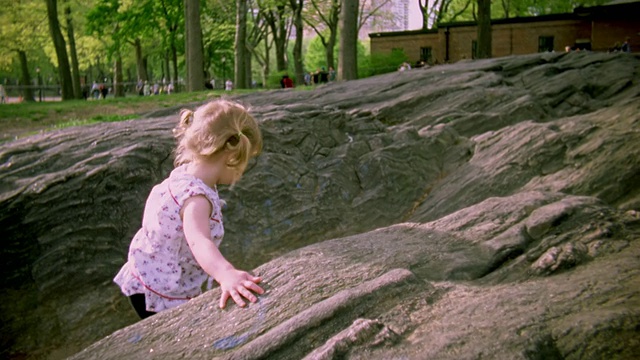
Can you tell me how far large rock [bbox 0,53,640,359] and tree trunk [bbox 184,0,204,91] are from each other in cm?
1012

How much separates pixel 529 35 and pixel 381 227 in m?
40.5

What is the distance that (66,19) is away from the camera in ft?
105

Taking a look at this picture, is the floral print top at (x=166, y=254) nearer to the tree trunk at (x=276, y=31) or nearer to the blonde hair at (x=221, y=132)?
the blonde hair at (x=221, y=132)

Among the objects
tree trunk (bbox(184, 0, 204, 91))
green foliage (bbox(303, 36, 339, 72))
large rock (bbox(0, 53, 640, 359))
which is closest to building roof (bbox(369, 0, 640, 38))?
large rock (bbox(0, 53, 640, 359))

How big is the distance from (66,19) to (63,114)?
1760cm

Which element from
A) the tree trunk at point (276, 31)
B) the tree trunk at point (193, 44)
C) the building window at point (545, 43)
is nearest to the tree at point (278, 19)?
the tree trunk at point (276, 31)

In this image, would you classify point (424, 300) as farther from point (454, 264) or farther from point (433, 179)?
point (433, 179)

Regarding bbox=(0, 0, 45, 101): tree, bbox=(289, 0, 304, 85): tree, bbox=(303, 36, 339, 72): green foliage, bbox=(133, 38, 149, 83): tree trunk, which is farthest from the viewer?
bbox=(303, 36, 339, 72): green foliage

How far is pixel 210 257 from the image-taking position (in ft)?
10.2

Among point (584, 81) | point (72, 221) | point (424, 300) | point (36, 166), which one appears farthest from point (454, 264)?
point (584, 81)

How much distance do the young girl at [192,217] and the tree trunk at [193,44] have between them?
1964cm

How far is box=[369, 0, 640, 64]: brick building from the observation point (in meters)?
36.7

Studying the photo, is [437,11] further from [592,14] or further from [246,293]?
[246,293]

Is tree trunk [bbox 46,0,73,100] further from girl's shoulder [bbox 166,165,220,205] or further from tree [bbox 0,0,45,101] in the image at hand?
girl's shoulder [bbox 166,165,220,205]
